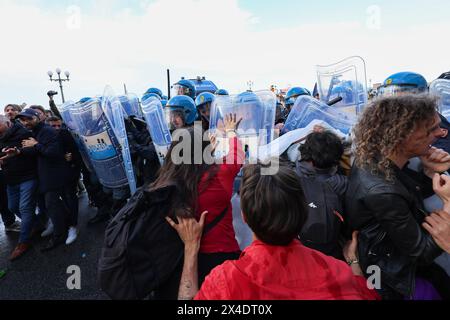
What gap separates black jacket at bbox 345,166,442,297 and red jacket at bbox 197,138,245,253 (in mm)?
625

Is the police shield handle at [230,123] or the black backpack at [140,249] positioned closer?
the black backpack at [140,249]

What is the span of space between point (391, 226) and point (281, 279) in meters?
0.65

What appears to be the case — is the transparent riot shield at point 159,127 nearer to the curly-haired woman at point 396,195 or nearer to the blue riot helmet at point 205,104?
the blue riot helmet at point 205,104

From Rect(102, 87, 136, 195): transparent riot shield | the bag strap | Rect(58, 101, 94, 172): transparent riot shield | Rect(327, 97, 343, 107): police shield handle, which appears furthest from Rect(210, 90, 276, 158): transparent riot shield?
Rect(58, 101, 94, 172): transparent riot shield

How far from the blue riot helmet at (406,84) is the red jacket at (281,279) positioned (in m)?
1.67

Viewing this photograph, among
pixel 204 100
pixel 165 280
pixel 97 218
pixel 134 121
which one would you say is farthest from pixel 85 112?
pixel 165 280

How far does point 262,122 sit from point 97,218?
331cm

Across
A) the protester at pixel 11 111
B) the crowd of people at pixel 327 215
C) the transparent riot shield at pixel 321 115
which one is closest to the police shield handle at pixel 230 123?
the crowd of people at pixel 327 215

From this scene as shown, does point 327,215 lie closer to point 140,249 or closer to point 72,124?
Answer: point 140,249

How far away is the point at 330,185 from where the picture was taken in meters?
1.53

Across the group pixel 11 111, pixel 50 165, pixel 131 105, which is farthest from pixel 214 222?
pixel 11 111

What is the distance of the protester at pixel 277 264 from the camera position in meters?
0.87

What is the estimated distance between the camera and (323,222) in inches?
53.5
